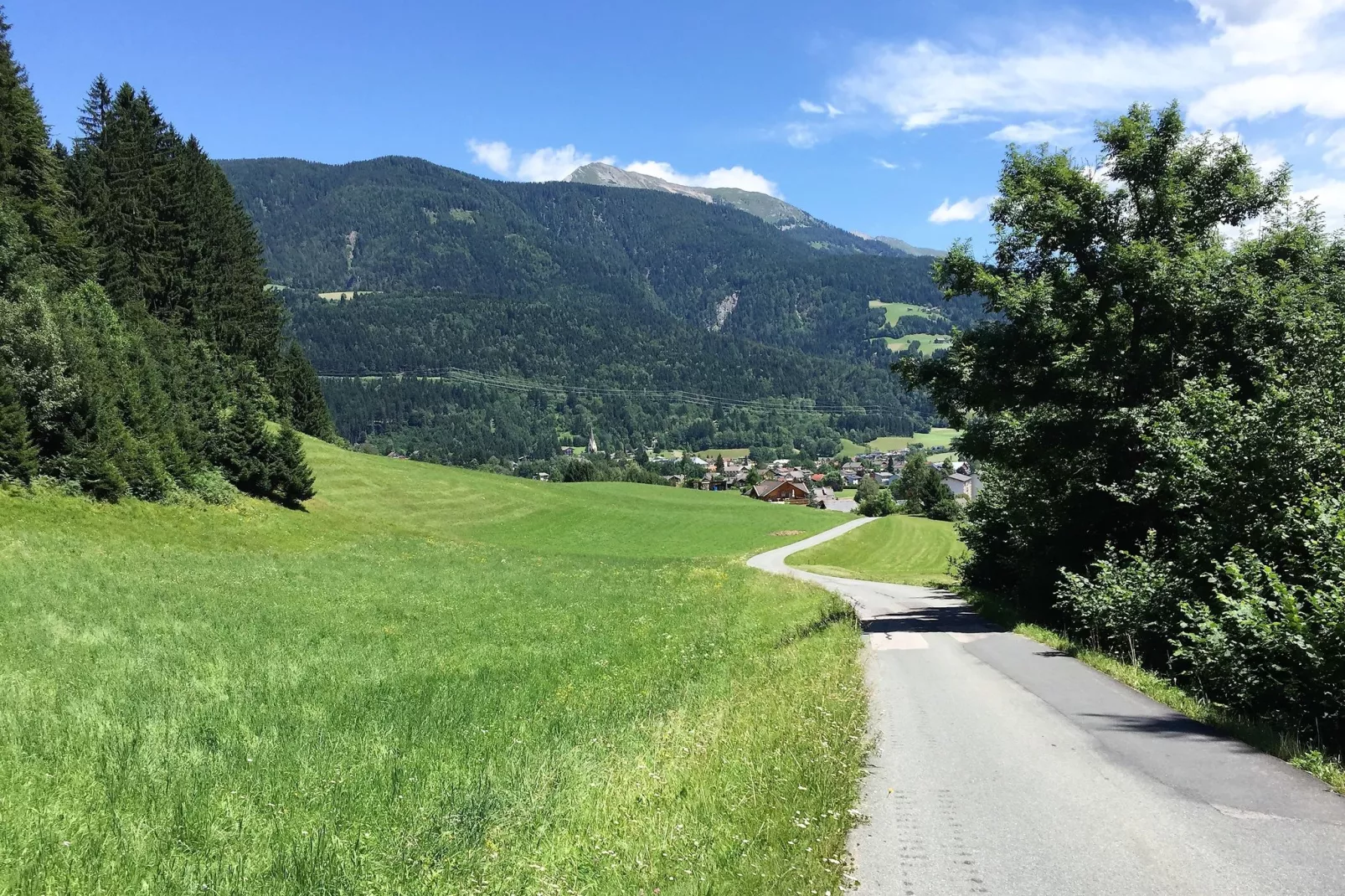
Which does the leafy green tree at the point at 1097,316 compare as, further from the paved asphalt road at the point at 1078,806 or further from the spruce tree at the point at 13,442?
the spruce tree at the point at 13,442

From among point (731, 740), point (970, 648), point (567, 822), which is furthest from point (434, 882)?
point (970, 648)

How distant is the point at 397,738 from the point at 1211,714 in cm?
1017

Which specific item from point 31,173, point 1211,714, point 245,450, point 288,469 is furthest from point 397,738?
point 31,173

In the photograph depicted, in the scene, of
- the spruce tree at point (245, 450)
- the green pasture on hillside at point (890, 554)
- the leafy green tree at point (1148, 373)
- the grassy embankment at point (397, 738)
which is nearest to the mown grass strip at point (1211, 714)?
the leafy green tree at point (1148, 373)

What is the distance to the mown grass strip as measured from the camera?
7.70 m

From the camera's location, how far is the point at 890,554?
244ft

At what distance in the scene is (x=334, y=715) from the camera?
30.7 feet

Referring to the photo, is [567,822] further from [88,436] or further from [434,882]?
[88,436]

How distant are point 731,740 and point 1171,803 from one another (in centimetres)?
425

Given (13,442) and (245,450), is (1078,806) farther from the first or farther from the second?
(245,450)

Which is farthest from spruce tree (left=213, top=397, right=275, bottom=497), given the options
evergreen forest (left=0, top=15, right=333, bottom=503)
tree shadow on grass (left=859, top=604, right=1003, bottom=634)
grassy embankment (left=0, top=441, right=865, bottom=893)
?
tree shadow on grass (left=859, top=604, right=1003, bottom=634)

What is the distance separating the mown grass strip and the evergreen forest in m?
34.1

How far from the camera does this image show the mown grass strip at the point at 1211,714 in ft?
25.3

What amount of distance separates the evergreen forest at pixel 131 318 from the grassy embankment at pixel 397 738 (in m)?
9.42
